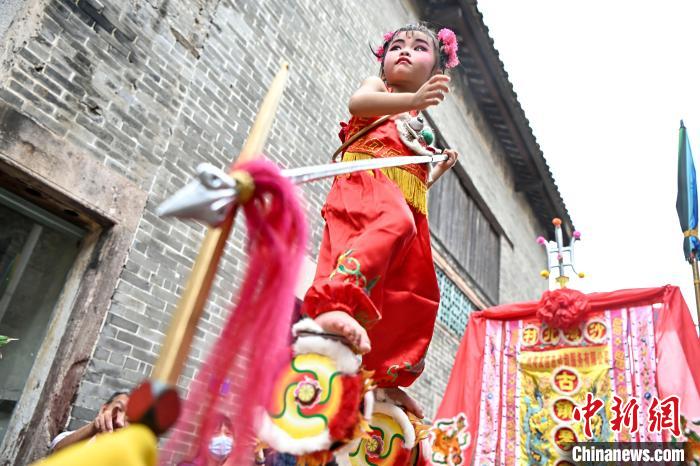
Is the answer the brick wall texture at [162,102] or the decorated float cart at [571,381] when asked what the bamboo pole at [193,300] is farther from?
the decorated float cart at [571,381]

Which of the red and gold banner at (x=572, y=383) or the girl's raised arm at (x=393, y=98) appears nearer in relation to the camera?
the girl's raised arm at (x=393, y=98)

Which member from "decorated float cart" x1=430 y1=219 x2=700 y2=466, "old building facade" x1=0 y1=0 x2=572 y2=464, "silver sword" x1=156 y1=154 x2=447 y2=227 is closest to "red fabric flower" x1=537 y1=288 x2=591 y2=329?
"decorated float cart" x1=430 y1=219 x2=700 y2=466

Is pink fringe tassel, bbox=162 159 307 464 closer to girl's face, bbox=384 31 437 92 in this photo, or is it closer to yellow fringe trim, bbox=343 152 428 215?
yellow fringe trim, bbox=343 152 428 215

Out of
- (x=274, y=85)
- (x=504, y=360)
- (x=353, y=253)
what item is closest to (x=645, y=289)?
(x=504, y=360)

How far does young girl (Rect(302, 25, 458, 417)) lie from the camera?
1.37m

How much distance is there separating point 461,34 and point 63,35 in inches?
249

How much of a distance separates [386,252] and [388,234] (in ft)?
0.20

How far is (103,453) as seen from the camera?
579 mm

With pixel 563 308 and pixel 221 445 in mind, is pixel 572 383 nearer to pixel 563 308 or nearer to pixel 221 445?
pixel 563 308

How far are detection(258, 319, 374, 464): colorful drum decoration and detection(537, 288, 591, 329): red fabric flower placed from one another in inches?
150

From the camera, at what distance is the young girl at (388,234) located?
137 cm

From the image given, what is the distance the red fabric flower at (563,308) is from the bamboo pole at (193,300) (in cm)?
428

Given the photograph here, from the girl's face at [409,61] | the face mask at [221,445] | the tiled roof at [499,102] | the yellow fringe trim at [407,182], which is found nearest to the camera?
the yellow fringe trim at [407,182]

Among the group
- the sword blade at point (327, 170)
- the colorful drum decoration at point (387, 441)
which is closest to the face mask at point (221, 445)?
the colorful drum decoration at point (387, 441)
